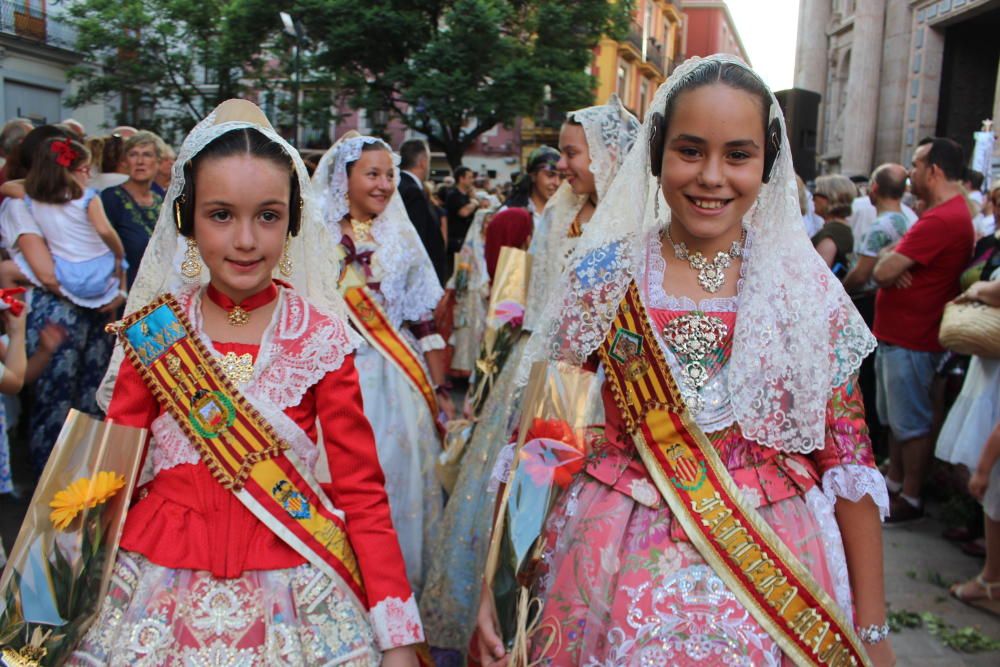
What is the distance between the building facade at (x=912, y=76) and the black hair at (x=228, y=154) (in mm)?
15653

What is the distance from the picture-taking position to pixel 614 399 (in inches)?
78.7

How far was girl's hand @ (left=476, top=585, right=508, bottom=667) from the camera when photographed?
72.7 inches

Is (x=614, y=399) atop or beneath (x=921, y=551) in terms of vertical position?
atop

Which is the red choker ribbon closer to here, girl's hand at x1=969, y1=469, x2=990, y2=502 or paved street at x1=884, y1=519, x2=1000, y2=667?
paved street at x1=884, y1=519, x2=1000, y2=667

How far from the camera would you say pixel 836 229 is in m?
6.62

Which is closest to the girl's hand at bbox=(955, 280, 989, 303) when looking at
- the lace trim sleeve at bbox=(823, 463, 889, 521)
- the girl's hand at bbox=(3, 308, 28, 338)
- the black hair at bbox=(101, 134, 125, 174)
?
the lace trim sleeve at bbox=(823, 463, 889, 521)

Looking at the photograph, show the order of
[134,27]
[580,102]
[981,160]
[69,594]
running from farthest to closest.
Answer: [134,27] < [580,102] < [981,160] < [69,594]

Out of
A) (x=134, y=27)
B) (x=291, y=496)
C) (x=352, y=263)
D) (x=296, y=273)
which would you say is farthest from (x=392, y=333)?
(x=134, y=27)

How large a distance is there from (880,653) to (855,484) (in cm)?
37

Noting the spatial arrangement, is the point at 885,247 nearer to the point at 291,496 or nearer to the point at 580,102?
the point at 291,496

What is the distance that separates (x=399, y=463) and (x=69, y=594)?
229cm

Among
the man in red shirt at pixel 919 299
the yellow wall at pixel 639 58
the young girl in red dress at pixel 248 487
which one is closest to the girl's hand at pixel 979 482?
the man in red shirt at pixel 919 299

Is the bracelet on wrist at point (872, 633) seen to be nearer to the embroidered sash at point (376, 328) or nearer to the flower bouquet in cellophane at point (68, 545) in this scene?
the flower bouquet in cellophane at point (68, 545)

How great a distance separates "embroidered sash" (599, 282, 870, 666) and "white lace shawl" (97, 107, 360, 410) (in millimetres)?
691
